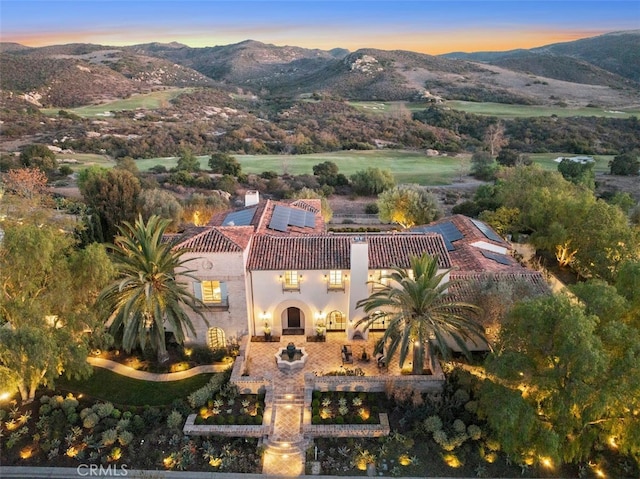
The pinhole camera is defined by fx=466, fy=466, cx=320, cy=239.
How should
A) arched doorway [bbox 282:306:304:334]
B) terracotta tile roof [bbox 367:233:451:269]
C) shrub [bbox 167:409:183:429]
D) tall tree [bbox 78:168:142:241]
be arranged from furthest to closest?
tall tree [bbox 78:168:142:241], arched doorway [bbox 282:306:304:334], terracotta tile roof [bbox 367:233:451:269], shrub [bbox 167:409:183:429]

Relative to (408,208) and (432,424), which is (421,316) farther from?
(408,208)

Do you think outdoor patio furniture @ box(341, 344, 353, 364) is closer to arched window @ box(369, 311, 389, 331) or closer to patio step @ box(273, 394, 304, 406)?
arched window @ box(369, 311, 389, 331)

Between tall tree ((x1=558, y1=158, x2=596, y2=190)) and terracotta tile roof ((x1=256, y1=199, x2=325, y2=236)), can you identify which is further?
tall tree ((x1=558, y1=158, x2=596, y2=190))

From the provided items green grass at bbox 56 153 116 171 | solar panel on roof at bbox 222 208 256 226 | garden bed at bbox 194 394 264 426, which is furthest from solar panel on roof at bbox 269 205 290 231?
green grass at bbox 56 153 116 171

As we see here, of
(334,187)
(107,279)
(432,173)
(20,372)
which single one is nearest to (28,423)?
(20,372)

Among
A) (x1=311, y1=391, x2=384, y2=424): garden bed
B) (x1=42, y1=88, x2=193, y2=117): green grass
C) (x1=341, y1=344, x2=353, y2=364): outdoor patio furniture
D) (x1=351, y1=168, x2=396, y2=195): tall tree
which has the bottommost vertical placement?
(x1=311, y1=391, x2=384, y2=424): garden bed

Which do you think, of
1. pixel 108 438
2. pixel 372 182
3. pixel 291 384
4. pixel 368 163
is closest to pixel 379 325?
pixel 291 384

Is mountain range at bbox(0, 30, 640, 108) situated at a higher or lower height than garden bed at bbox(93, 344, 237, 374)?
higher
